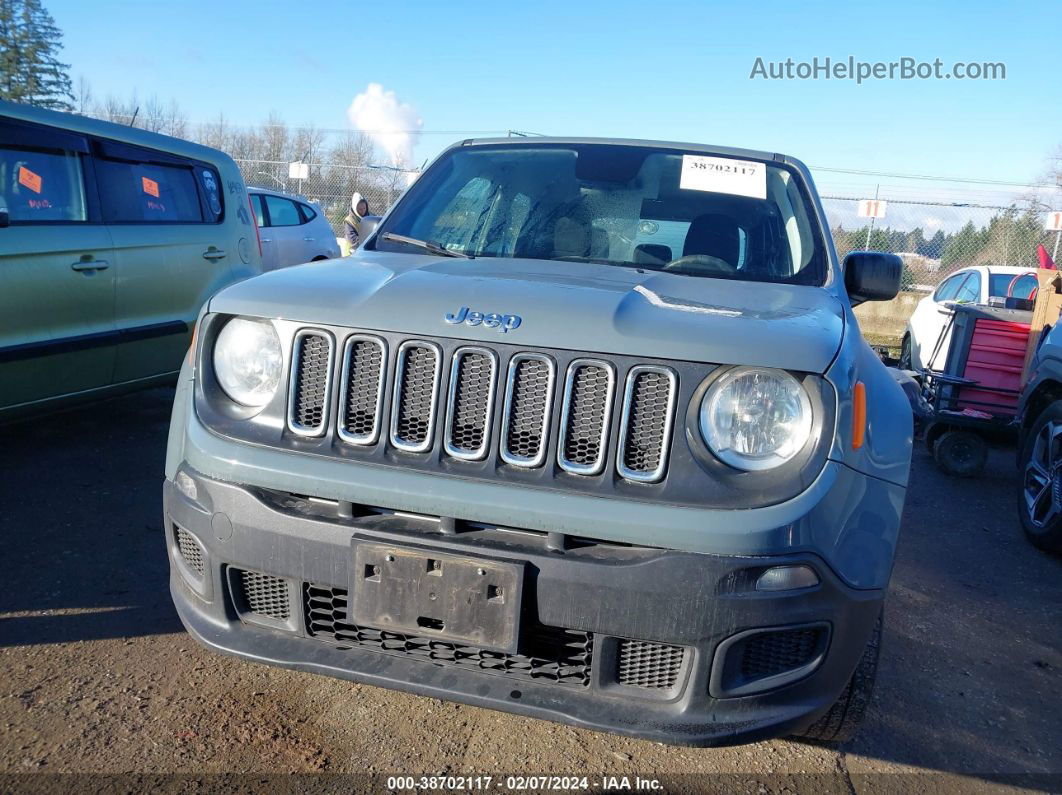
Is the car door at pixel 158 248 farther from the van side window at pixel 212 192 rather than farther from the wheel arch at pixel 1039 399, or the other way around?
the wheel arch at pixel 1039 399

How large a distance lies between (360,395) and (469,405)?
30cm

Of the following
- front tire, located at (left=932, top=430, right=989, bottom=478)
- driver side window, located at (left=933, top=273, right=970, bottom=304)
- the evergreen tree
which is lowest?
front tire, located at (left=932, top=430, right=989, bottom=478)

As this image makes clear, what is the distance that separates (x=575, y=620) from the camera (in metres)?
1.93

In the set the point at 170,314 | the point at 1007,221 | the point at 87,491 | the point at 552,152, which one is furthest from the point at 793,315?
the point at 1007,221

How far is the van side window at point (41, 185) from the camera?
425cm

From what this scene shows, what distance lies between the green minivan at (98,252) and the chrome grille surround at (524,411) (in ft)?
10.7

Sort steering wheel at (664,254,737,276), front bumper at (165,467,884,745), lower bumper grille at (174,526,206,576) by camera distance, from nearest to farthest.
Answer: front bumper at (165,467,884,745)
lower bumper grille at (174,526,206,576)
steering wheel at (664,254,737,276)

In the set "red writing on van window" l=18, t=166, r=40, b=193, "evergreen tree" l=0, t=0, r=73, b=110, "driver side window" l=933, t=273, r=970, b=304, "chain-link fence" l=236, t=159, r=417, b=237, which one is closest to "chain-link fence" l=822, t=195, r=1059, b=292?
"driver side window" l=933, t=273, r=970, b=304

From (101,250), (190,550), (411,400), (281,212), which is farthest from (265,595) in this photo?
(281,212)

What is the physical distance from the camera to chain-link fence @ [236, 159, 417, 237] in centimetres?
1750

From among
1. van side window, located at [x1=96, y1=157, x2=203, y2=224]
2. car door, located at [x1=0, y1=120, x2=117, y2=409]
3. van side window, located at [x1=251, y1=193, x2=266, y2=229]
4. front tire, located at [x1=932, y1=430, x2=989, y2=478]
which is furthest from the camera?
van side window, located at [x1=251, y1=193, x2=266, y2=229]

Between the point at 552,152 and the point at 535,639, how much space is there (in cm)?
220

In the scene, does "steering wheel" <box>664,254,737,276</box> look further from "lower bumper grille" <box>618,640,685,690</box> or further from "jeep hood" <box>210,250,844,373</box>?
"lower bumper grille" <box>618,640,685,690</box>

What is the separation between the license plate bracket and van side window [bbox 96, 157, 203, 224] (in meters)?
3.76
